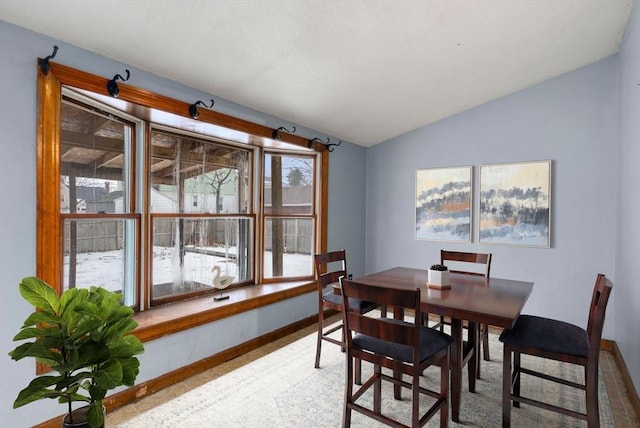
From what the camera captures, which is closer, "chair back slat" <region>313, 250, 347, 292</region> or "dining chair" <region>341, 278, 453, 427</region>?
"dining chair" <region>341, 278, 453, 427</region>

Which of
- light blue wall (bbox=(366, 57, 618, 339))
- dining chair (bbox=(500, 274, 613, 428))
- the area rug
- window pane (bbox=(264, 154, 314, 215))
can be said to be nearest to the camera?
dining chair (bbox=(500, 274, 613, 428))

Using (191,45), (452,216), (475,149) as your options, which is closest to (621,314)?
(452,216)

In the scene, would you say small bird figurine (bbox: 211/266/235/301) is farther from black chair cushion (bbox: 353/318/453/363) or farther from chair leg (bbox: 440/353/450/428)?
chair leg (bbox: 440/353/450/428)

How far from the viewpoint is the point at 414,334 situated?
1.70 meters

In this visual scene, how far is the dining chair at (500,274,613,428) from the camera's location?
1822 mm

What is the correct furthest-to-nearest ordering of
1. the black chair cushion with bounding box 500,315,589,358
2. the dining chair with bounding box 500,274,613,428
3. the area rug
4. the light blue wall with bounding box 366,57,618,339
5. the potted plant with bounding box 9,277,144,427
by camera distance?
1. the light blue wall with bounding box 366,57,618,339
2. the area rug
3. the black chair cushion with bounding box 500,315,589,358
4. the dining chair with bounding box 500,274,613,428
5. the potted plant with bounding box 9,277,144,427

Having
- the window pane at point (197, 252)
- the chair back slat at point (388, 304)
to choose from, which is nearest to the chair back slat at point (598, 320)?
the chair back slat at point (388, 304)

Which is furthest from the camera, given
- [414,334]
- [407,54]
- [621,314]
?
[621,314]

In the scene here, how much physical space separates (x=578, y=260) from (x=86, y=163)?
14.4 feet

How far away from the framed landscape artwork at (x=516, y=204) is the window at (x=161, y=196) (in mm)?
1887

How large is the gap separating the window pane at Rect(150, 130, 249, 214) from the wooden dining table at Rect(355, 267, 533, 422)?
162 cm

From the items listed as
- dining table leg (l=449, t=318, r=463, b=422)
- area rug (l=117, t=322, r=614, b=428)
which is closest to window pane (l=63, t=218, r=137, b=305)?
area rug (l=117, t=322, r=614, b=428)

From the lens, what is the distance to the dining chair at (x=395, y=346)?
1707 mm

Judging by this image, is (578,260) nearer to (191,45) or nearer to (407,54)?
(407,54)
